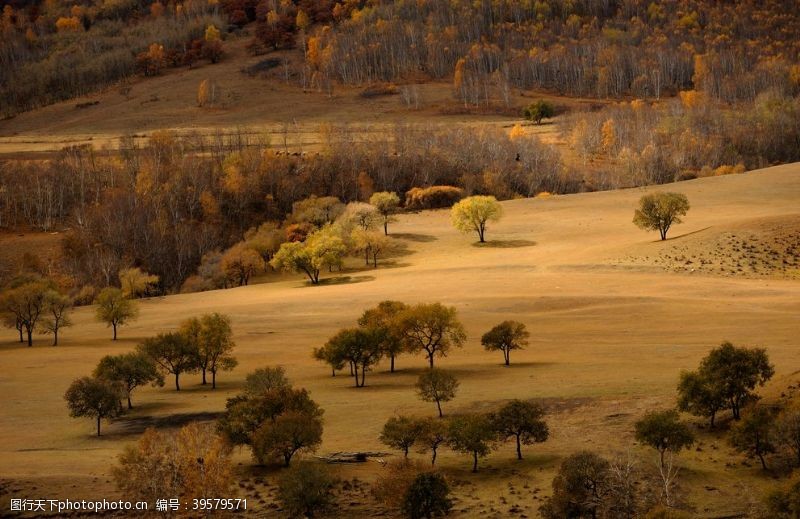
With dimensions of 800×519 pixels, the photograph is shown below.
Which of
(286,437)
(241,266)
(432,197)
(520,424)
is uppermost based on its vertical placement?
(432,197)

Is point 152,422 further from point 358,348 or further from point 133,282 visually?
point 133,282

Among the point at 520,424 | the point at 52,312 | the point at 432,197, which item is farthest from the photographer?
the point at 432,197

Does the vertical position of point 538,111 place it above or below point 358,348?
above

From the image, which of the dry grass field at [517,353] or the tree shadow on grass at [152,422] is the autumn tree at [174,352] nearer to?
the dry grass field at [517,353]

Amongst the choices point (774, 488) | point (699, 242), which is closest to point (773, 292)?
point (699, 242)

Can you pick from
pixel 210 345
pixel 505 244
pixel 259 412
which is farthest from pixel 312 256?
pixel 259 412

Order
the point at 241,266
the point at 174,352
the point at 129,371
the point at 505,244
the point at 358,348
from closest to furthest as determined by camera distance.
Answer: the point at 129,371, the point at 358,348, the point at 174,352, the point at 241,266, the point at 505,244

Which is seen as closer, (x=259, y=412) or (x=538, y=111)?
(x=259, y=412)

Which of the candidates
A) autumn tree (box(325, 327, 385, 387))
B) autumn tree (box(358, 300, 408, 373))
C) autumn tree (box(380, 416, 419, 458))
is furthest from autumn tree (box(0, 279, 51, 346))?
autumn tree (box(380, 416, 419, 458))
